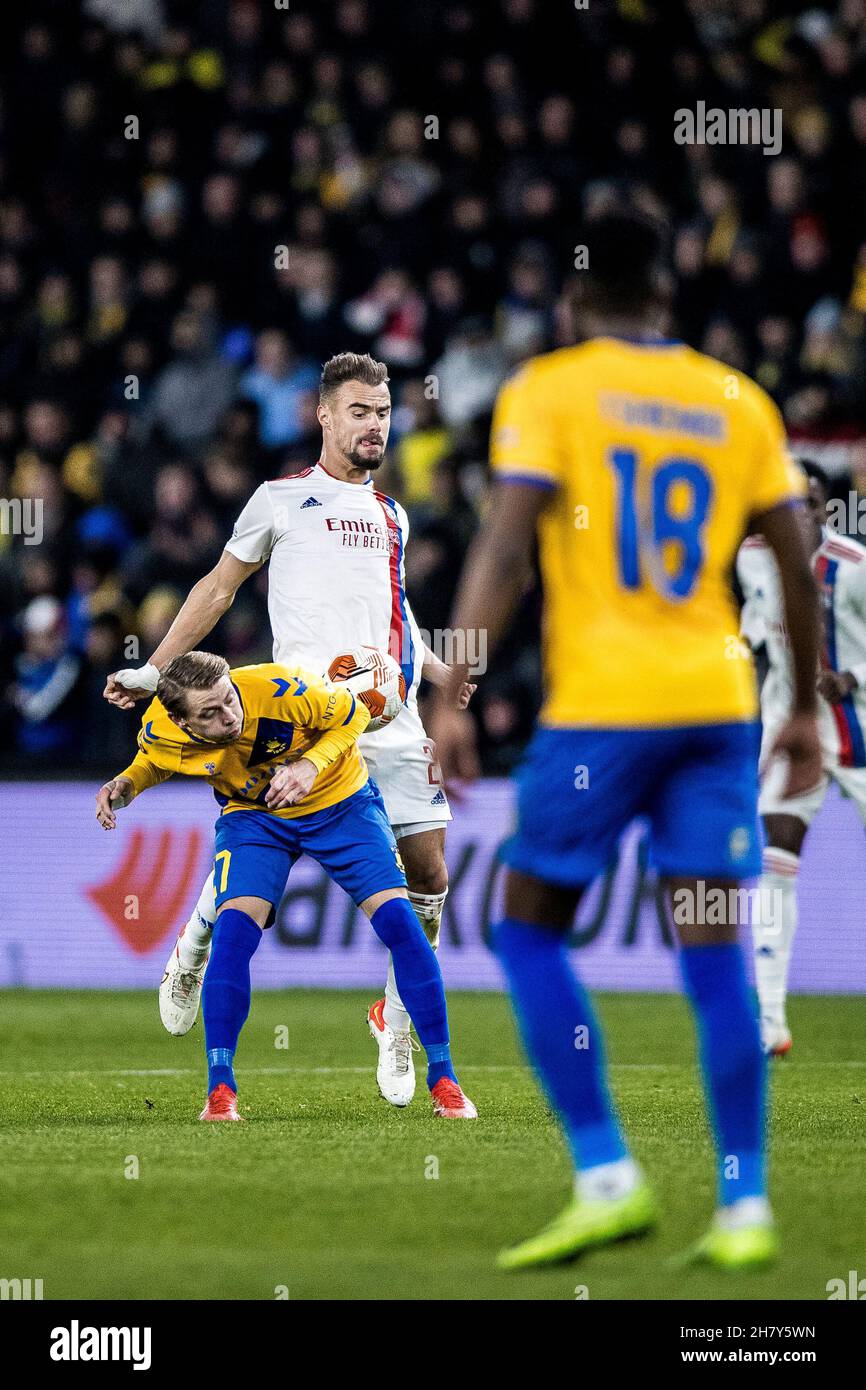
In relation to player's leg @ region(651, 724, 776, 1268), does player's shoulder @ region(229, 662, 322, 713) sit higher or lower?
higher

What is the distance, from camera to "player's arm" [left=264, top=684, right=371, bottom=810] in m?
6.71

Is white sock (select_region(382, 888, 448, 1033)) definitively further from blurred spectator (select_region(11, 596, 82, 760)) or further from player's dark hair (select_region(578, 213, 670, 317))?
blurred spectator (select_region(11, 596, 82, 760))

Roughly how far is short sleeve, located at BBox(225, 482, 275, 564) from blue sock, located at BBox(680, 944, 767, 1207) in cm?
361

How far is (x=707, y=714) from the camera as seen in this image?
4.21 metres

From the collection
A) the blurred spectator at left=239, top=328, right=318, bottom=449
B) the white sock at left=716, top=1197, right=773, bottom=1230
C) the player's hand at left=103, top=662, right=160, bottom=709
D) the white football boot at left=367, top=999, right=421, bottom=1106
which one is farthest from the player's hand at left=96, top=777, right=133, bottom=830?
the blurred spectator at left=239, top=328, right=318, bottom=449

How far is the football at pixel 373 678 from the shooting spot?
24.2 ft

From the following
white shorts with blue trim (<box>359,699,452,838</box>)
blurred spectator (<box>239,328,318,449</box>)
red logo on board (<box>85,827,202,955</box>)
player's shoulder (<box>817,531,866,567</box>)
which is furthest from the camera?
blurred spectator (<box>239,328,318,449</box>)

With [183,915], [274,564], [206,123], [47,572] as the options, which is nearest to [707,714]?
[274,564]

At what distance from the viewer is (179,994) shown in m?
7.62

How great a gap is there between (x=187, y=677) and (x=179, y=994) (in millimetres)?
1468
